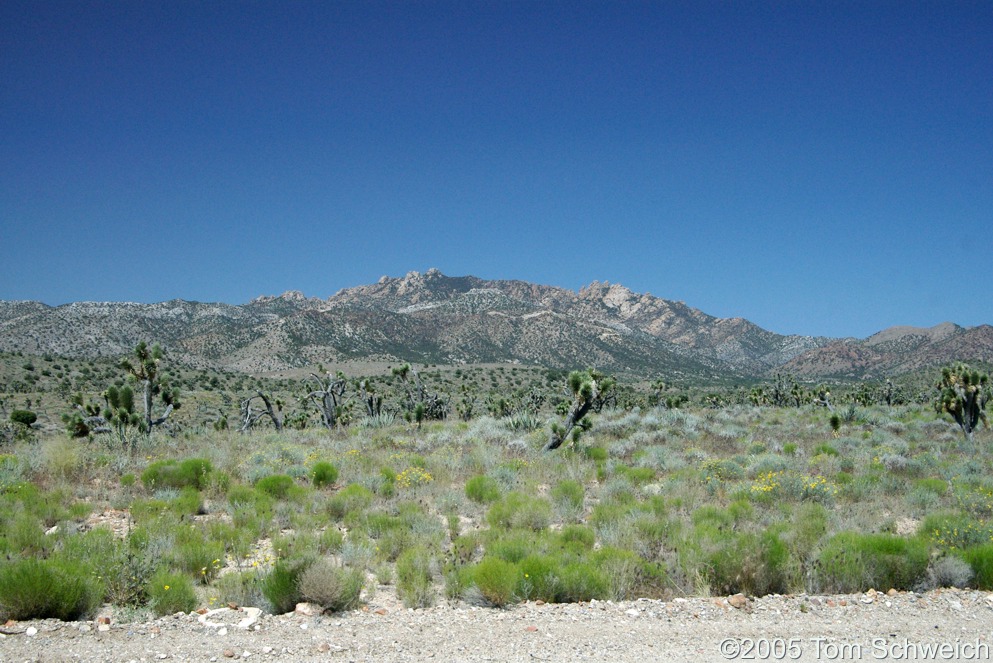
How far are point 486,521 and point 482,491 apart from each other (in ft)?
5.17

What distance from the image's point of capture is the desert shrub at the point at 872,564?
705 centimetres

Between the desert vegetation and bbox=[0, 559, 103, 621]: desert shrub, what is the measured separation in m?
0.02

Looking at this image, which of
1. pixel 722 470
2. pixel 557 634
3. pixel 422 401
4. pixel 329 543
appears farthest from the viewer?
pixel 422 401

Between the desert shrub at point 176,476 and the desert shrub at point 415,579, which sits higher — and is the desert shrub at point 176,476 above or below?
above

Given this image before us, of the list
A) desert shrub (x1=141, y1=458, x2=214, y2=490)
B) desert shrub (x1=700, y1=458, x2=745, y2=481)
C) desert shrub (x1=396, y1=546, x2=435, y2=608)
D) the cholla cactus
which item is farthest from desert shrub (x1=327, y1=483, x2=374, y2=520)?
the cholla cactus

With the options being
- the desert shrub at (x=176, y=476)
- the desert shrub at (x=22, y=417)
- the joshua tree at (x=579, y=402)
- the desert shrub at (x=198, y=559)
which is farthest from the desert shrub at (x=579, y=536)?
the desert shrub at (x=22, y=417)

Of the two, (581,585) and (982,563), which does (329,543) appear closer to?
(581,585)

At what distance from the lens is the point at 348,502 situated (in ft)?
33.9

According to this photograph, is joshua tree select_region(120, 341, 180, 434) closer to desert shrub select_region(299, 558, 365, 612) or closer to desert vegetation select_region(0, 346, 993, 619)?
desert vegetation select_region(0, 346, 993, 619)

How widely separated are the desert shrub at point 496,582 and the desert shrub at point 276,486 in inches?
222

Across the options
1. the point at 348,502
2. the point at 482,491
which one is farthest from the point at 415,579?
the point at 482,491

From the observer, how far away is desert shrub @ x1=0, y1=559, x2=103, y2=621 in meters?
5.75

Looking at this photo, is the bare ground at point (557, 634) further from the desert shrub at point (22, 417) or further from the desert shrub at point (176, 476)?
the desert shrub at point (22, 417)

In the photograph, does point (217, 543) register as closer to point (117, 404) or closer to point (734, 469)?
point (734, 469)
